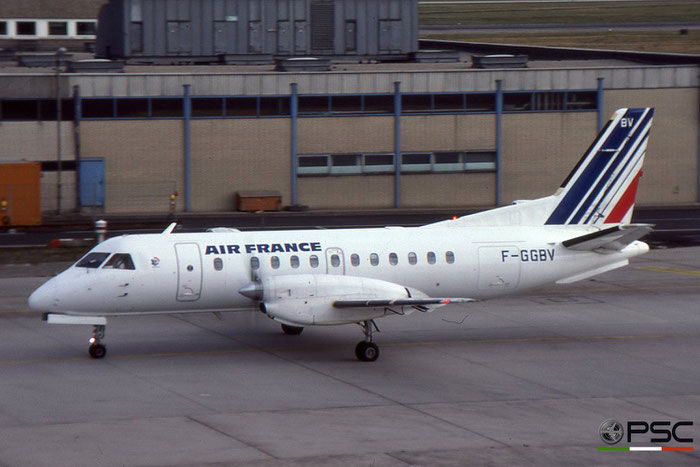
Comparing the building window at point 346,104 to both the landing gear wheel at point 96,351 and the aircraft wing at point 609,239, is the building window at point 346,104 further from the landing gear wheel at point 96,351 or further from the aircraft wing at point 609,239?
the landing gear wheel at point 96,351

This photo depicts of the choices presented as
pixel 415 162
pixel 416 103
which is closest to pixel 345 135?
pixel 415 162

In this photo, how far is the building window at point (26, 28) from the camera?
4094 inches

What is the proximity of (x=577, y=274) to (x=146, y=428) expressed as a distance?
1351 centimetres

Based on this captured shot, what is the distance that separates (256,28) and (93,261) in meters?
42.4

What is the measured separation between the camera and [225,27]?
64.1m

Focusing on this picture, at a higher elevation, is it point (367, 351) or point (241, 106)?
point (241, 106)

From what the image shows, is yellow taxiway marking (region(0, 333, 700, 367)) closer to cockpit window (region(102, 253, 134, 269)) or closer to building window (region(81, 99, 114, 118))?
cockpit window (region(102, 253, 134, 269))

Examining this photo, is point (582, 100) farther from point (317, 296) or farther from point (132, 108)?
point (317, 296)

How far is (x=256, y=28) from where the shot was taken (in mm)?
64812

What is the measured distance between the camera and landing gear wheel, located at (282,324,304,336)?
27516mm

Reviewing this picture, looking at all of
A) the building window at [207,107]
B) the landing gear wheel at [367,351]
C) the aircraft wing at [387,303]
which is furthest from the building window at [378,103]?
the aircraft wing at [387,303]

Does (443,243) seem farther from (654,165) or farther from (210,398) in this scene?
(654,165)

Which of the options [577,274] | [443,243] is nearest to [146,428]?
[443,243]

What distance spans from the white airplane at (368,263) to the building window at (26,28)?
85.0 metres
